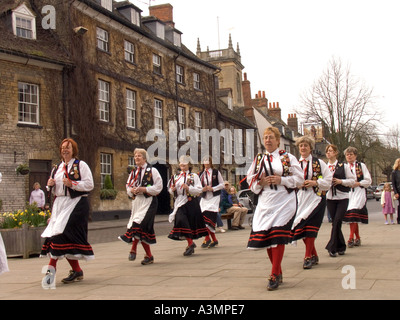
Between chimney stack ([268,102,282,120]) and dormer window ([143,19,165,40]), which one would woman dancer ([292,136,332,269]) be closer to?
dormer window ([143,19,165,40])

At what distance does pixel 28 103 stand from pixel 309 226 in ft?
51.0

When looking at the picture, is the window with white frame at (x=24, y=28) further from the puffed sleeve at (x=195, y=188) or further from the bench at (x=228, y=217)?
the puffed sleeve at (x=195, y=188)

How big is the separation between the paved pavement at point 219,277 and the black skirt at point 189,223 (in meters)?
0.42

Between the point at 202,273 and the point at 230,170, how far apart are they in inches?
1230

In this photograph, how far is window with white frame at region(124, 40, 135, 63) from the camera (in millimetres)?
25875

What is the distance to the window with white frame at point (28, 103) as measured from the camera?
774 inches

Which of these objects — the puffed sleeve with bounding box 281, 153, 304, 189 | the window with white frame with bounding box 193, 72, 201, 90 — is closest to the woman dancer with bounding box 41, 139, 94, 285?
the puffed sleeve with bounding box 281, 153, 304, 189

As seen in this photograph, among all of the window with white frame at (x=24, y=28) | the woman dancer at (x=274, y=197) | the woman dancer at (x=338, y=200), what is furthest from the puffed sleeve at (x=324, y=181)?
the window with white frame at (x=24, y=28)

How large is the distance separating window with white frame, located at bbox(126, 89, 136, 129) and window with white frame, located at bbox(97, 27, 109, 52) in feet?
8.56

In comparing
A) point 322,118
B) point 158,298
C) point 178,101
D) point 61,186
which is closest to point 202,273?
point 158,298

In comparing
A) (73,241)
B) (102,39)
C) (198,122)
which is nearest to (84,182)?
(73,241)

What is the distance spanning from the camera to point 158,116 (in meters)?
28.6
